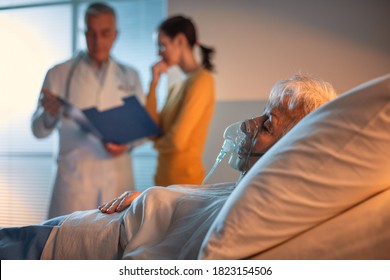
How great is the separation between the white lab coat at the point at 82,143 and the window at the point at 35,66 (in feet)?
2.33

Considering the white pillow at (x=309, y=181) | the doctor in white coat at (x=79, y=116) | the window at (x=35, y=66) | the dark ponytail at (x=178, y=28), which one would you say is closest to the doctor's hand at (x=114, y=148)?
the doctor in white coat at (x=79, y=116)

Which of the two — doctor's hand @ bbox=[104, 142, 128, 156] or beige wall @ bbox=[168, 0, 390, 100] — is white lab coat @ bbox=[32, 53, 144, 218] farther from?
beige wall @ bbox=[168, 0, 390, 100]

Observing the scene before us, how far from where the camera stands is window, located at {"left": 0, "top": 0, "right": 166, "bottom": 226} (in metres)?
3.66

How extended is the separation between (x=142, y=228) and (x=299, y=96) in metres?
0.55

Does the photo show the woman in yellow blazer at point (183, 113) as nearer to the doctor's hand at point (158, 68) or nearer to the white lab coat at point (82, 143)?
the doctor's hand at point (158, 68)

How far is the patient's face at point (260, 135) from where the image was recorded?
4.72ft

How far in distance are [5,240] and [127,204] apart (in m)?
0.30

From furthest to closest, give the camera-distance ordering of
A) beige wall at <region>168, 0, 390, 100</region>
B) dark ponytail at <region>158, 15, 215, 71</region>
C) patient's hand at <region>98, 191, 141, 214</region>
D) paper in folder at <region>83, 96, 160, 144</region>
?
beige wall at <region>168, 0, 390, 100</region>, dark ponytail at <region>158, 15, 215, 71</region>, paper in folder at <region>83, 96, 160, 144</region>, patient's hand at <region>98, 191, 141, 214</region>

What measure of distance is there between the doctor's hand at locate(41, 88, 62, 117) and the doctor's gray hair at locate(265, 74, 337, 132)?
5.49 ft

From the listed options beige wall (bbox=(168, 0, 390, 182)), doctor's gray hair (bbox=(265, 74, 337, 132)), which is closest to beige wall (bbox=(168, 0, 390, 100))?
beige wall (bbox=(168, 0, 390, 182))

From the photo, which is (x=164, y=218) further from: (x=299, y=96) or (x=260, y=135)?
(x=299, y=96)

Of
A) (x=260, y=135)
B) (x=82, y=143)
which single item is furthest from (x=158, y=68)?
(x=260, y=135)

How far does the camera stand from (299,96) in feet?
4.67
